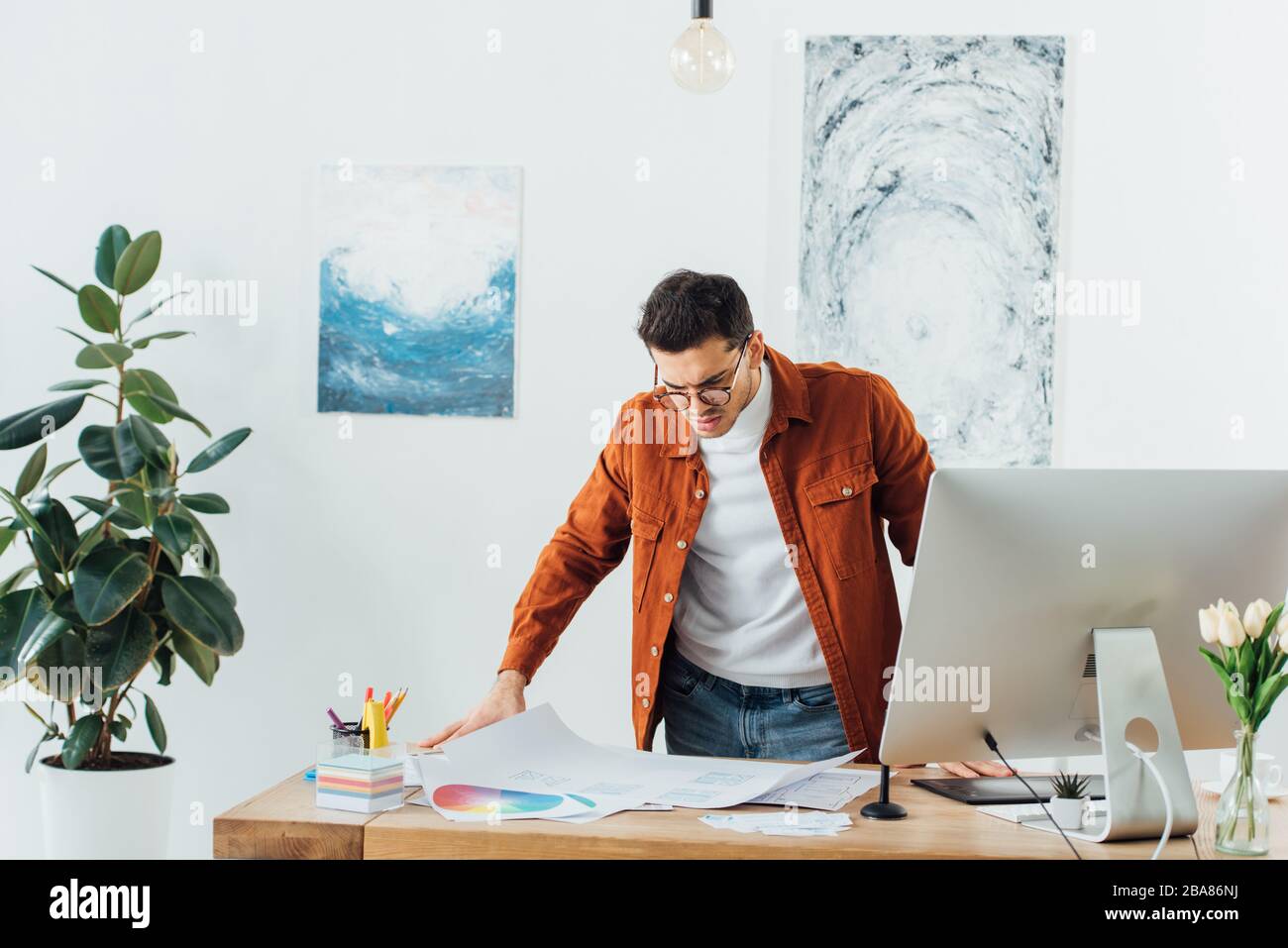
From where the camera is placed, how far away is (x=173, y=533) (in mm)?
2947

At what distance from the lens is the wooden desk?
4.91ft

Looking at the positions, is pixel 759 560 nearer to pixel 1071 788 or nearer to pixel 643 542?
pixel 643 542

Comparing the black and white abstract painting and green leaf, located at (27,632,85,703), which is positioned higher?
the black and white abstract painting

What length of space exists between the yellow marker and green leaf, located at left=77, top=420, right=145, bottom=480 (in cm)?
151

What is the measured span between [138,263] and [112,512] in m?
0.68

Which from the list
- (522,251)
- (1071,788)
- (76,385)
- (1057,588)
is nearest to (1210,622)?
(1057,588)

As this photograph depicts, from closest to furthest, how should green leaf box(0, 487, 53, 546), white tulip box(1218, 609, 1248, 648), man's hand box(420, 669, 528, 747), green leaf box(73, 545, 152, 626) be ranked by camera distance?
1. white tulip box(1218, 609, 1248, 648)
2. man's hand box(420, 669, 528, 747)
3. green leaf box(73, 545, 152, 626)
4. green leaf box(0, 487, 53, 546)

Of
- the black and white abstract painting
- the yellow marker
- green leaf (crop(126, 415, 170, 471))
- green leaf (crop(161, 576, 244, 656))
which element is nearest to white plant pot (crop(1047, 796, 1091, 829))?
the yellow marker

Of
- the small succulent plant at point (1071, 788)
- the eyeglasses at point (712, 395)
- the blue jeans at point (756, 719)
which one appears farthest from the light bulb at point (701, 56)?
the small succulent plant at point (1071, 788)

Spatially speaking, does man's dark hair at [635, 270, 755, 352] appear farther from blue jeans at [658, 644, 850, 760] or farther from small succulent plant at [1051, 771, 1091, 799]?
small succulent plant at [1051, 771, 1091, 799]

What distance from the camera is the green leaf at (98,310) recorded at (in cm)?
316
